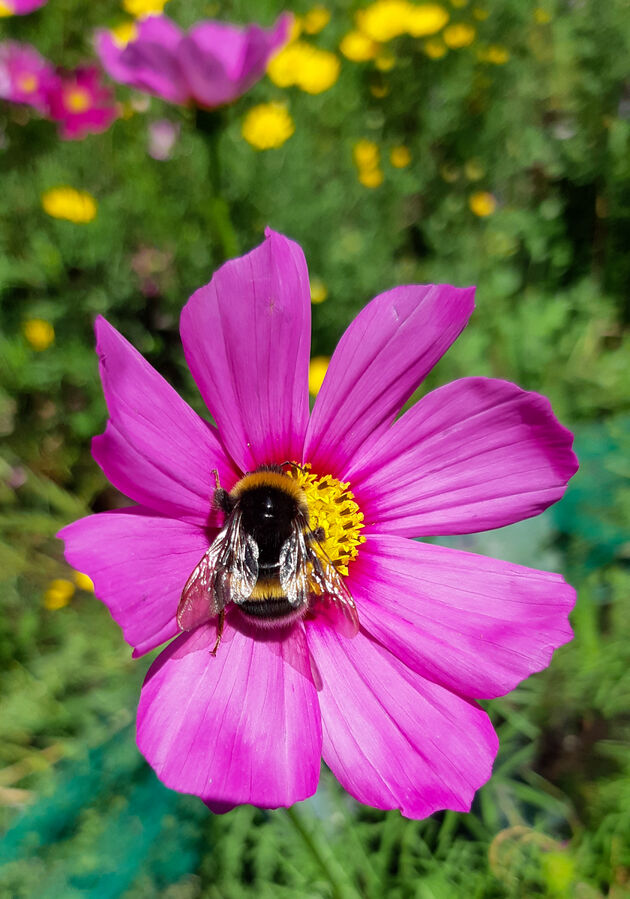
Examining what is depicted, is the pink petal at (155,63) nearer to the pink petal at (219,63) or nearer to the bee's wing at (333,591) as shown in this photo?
the pink petal at (219,63)

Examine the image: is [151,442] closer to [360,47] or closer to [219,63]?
[219,63]

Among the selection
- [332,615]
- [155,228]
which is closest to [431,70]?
[155,228]

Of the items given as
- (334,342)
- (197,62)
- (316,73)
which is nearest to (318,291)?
(334,342)

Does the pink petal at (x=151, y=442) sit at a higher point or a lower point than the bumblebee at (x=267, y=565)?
higher

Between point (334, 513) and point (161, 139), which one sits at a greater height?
point (161, 139)

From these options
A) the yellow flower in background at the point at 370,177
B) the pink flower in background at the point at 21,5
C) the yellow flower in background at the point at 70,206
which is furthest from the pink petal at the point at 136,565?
the pink flower in background at the point at 21,5

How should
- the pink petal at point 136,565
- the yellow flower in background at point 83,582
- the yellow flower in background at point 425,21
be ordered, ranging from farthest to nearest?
the yellow flower in background at point 425,21, the yellow flower in background at point 83,582, the pink petal at point 136,565
